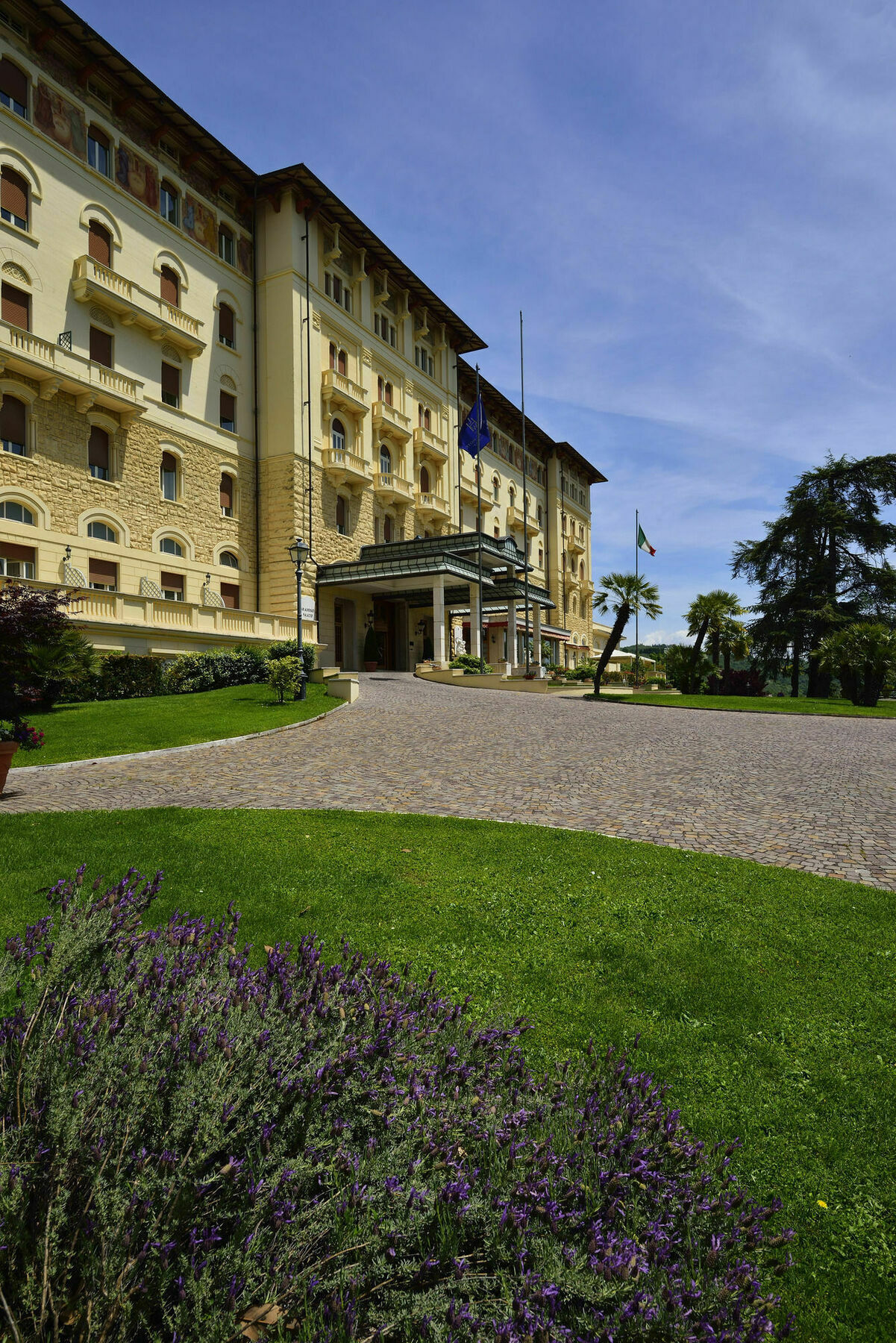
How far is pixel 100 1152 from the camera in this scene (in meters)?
1.52

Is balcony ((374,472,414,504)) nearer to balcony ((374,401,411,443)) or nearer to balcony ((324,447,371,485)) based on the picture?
balcony ((324,447,371,485))

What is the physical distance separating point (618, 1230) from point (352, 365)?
3702cm

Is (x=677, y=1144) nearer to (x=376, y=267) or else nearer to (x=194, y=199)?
(x=194, y=199)

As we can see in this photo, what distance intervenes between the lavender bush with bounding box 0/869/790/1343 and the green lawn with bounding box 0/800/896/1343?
312 millimetres

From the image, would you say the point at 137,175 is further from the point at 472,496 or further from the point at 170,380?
the point at 472,496

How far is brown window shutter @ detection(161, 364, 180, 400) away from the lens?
26.5m

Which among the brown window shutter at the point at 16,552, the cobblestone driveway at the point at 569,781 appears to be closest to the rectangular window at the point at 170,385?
the brown window shutter at the point at 16,552

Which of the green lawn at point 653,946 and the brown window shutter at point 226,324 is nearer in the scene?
the green lawn at point 653,946

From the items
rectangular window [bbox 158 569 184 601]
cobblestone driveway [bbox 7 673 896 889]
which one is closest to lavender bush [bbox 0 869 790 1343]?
cobblestone driveway [bbox 7 673 896 889]

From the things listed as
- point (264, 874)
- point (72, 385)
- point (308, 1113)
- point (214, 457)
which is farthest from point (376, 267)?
point (308, 1113)

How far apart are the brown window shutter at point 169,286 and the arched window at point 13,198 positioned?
17.4 ft

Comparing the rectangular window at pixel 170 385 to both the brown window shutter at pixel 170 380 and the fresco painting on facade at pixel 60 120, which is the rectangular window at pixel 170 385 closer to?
the brown window shutter at pixel 170 380

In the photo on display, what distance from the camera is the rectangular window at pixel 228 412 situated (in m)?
29.5

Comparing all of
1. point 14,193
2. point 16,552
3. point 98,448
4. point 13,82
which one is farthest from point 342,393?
point 16,552
